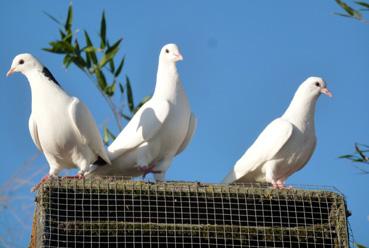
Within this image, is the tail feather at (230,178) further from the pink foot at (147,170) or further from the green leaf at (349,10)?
the green leaf at (349,10)

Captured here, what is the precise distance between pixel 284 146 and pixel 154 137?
5.09 ft

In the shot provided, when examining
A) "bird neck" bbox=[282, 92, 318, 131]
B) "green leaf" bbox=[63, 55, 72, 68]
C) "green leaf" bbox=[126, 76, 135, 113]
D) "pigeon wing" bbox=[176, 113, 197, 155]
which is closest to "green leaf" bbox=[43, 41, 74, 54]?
"green leaf" bbox=[63, 55, 72, 68]

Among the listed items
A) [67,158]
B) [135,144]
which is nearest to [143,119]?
[135,144]

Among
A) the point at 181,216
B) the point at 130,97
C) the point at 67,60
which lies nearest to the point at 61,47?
the point at 67,60

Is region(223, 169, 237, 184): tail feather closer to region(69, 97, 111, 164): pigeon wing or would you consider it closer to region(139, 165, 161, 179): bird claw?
region(139, 165, 161, 179): bird claw

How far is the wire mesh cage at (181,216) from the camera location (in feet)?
28.0

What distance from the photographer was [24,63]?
10727 millimetres

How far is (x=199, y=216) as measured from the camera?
347 inches

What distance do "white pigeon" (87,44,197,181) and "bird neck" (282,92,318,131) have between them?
1.26 meters

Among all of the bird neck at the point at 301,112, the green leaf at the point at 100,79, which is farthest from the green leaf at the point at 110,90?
the bird neck at the point at 301,112

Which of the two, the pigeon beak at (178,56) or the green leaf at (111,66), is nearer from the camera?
the green leaf at (111,66)

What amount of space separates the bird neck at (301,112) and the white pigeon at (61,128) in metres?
A: 2.35

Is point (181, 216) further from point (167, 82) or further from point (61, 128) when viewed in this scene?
point (167, 82)

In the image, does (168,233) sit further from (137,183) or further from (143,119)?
(143,119)
